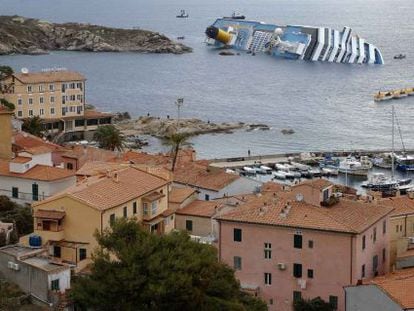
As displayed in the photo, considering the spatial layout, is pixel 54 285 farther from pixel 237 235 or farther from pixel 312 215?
pixel 312 215

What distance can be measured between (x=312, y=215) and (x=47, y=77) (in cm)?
3750

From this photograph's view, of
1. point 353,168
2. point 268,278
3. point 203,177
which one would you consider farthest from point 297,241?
point 353,168

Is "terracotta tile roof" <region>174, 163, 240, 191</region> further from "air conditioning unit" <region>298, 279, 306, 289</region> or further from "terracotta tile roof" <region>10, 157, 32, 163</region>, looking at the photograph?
"air conditioning unit" <region>298, 279, 306, 289</region>

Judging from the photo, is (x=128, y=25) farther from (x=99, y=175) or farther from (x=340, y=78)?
(x=99, y=175)

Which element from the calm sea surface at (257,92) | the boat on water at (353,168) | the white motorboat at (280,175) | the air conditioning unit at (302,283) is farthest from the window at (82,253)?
the calm sea surface at (257,92)

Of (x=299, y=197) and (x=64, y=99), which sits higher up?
(x=299, y=197)

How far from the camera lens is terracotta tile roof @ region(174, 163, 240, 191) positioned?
3531cm

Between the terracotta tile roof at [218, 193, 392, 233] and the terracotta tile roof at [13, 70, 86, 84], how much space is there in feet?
113

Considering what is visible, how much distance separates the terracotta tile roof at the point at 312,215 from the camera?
24438 millimetres

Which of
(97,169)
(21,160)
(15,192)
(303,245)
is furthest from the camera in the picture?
(21,160)

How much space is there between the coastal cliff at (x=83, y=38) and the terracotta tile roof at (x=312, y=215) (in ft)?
388

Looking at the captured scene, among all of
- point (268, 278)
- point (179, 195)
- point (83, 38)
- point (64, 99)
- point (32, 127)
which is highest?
point (83, 38)

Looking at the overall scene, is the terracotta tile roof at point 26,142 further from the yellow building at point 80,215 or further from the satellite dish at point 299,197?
the satellite dish at point 299,197

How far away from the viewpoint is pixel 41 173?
3028 centimetres
